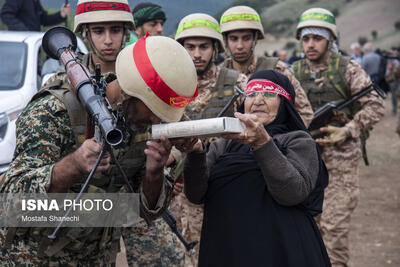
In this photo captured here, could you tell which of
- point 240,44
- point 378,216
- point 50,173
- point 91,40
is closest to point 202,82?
point 240,44

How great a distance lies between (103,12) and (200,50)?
1.01 m

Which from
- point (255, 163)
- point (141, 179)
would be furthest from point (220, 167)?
point (141, 179)

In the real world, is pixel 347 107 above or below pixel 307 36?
below

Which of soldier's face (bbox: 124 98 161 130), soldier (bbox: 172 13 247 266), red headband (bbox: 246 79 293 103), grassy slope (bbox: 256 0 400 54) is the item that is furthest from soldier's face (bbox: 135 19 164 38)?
grassy slope (bbox: 256 0 400 54)

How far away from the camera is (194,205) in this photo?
489 cm

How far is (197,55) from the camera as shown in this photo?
203 inches

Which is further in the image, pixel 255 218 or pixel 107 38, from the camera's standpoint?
pixel 107 38

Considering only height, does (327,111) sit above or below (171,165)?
above

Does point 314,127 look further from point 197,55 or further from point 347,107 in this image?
point 197,55

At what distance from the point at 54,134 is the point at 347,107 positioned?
4.27 metres

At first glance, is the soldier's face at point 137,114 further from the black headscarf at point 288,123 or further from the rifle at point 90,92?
the black headscarf at point 288,123

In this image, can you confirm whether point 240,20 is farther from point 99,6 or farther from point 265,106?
point 265,106

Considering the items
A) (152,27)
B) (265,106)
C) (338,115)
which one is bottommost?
(338,115)

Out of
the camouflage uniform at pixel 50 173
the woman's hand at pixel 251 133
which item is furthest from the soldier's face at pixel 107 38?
the woman's hand at pixel 251 133
